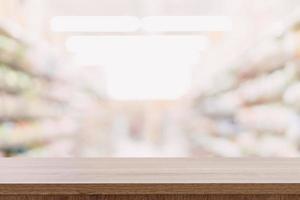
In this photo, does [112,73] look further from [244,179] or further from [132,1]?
[244,179]

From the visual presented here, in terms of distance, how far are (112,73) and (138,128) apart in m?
0.20

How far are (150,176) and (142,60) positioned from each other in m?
0.51

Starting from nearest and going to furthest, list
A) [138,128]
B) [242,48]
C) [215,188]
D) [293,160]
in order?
[215,188], [293,160], [138,128], [242,48]

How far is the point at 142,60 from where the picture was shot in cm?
141

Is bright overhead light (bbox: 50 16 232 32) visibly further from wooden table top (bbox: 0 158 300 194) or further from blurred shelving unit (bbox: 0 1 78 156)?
wooden table top (bbox: 0 158 300 194)

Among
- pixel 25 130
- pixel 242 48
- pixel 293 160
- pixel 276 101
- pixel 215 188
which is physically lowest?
pixel 215 188

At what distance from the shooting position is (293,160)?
1126mm

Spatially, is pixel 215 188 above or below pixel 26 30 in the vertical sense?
below

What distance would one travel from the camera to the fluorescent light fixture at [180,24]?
1390mm

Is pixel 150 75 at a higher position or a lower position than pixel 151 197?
higher

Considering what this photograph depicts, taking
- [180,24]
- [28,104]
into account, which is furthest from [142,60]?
[28,104]

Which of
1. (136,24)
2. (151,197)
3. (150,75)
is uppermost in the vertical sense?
(136,24)

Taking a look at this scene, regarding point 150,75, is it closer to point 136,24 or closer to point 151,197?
point 136,24

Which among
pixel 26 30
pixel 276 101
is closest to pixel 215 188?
pixel 276 101
